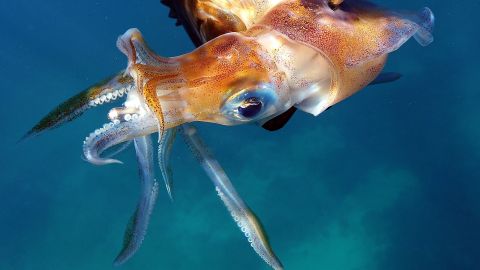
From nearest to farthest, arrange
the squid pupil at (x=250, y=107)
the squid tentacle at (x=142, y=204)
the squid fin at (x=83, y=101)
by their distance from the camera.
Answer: the squid fin at (x=83, y=101) < the squid pupil at (x=250, y=107) < the squid tentacle at (x=142, y=204)

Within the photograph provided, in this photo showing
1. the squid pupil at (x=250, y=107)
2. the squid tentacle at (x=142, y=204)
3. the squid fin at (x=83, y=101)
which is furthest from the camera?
the squid tentacle at (x=142, y=204)

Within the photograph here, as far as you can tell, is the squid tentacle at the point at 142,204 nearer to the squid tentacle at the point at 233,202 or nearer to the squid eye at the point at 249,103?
the squid tentacle at the point at 233,202

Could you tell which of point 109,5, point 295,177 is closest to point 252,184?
point 295,177

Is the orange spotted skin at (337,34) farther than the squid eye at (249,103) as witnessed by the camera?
Yes

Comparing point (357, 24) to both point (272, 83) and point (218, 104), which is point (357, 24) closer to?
point (272, 83)

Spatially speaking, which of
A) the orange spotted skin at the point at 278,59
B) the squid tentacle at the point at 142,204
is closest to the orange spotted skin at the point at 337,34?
the orange spotted skin at the point at 278,59

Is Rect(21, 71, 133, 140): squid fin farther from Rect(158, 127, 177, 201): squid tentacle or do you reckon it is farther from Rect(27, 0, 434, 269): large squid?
Rect(158, 127, 177, 201): squid tentacle

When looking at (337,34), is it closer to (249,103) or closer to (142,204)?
(249,103)

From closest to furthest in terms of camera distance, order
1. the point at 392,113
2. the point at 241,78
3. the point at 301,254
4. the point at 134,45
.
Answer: the point at 134,45
the point at 241,78
the point at 301,254
the point at 392,113

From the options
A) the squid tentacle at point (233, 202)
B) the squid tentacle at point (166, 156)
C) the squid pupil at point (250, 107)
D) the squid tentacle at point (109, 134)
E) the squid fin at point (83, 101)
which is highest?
the squid fin at point (83, 101)
